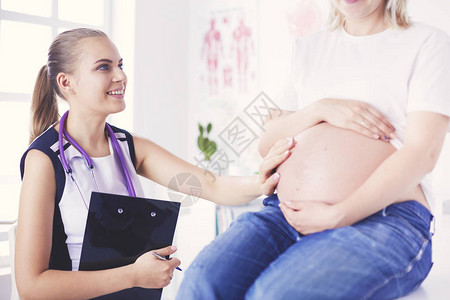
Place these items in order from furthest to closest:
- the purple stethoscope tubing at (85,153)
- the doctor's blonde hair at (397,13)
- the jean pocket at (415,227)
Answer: the purple stethoscope tubing at (85,153), the doctor's blonde hair at (397,13), the jean pocket at (415,227)

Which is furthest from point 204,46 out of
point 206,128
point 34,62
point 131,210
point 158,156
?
point 131,210

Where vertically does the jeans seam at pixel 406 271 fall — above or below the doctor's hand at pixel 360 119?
below

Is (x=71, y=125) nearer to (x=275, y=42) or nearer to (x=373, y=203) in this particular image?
(x=373, y=203)

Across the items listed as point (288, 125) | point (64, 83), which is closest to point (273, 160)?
point (288, 125)

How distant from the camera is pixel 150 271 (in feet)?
4.15

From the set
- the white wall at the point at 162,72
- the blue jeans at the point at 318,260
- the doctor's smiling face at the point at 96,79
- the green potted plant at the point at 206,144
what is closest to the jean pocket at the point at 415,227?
the blue jeans at the point at 318,260

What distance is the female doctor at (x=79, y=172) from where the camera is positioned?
1.23m

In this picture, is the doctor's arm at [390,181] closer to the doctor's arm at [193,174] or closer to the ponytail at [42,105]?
the doctor's arm at [193,174]

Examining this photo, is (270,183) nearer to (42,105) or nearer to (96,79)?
(96,79)

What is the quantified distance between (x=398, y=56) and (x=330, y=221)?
467 mm

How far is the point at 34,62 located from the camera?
3.63 meters

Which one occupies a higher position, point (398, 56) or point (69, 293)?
point (398, 56)

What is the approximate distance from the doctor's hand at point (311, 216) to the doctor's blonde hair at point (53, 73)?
82 centimetres

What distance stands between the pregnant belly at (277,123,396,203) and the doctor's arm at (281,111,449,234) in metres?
0.05
